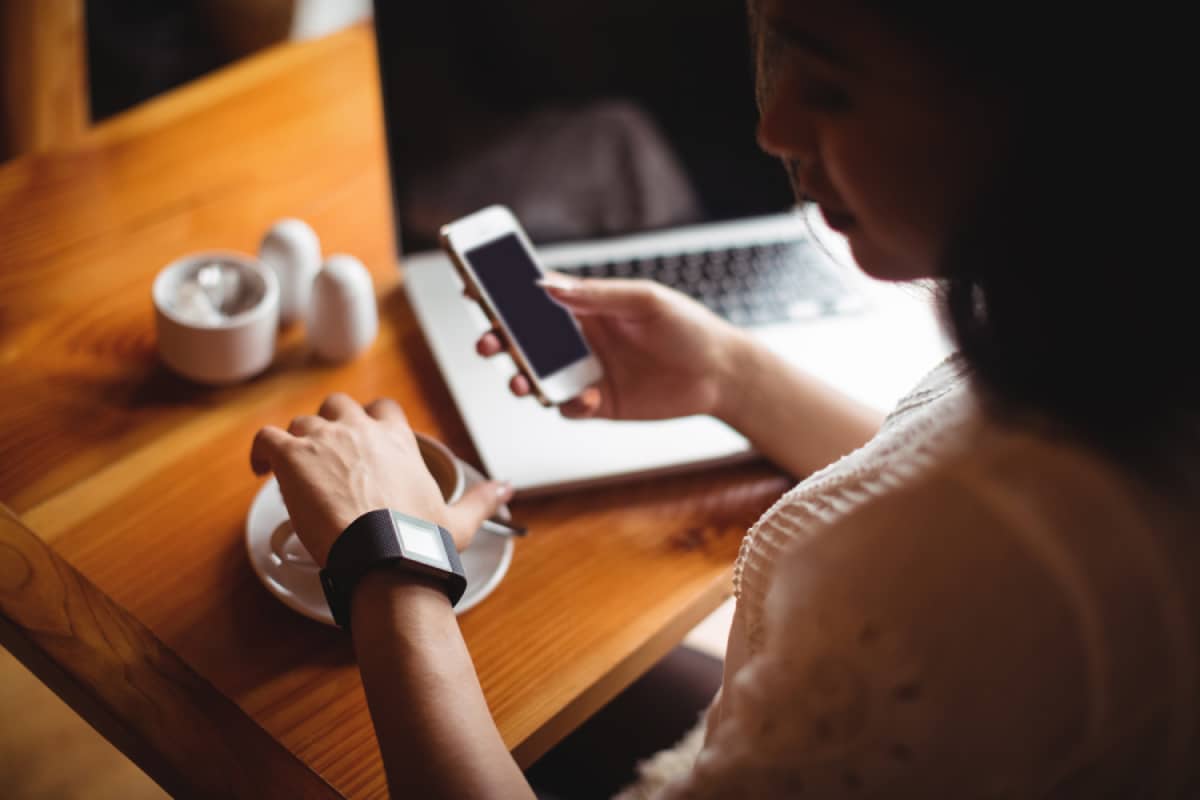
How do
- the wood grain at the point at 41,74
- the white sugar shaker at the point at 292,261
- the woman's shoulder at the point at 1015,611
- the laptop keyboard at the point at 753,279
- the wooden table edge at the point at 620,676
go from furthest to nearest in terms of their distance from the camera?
1. the wood grain at the point at 41,74
2. the laptop keyboard at the point at 753,279
3. the white sugar shaker at the point at 292,261
4. the wooden table edge at the point at 620,676
5. the woman's shoulder at the point at 1015,611

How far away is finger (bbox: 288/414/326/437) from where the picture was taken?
688mm

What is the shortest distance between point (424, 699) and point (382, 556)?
93 mm

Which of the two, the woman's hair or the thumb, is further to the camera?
the thumb

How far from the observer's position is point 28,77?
1.13m

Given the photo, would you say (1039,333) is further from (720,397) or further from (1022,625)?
(720,397)

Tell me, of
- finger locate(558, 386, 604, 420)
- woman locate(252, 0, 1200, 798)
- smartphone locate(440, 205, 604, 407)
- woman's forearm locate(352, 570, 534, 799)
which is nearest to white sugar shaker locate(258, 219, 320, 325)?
smartphone locate(440, 205, 604, 407)

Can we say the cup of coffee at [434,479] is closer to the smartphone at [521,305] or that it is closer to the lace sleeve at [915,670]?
the smartphone at [521,305]

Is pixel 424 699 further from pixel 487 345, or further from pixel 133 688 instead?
pixel 487 345

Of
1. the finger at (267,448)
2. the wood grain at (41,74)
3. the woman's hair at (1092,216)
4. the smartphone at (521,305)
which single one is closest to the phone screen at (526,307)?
the smartphone at (521,305)

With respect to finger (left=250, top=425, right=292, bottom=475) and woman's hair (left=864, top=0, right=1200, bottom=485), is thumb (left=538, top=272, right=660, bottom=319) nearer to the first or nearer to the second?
finger (left=250, top=425, right=292, bottom=475)

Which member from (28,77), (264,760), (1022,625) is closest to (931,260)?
(1022,625)

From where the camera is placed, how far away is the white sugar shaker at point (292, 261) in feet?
2.76

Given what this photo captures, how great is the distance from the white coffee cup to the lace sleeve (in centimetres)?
52

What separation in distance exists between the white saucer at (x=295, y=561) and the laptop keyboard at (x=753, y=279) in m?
0.35
